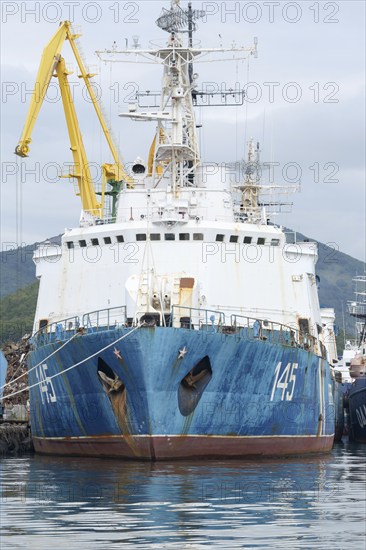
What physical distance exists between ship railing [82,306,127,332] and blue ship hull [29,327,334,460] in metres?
1.25

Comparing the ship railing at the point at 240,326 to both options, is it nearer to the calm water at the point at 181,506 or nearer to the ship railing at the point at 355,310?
the calm water at the point at 181,506

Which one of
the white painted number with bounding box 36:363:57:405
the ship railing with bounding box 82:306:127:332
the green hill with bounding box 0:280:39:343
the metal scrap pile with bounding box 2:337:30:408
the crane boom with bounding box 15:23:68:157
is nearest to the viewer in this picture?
the ship railing with bounding box 82:306:127:332

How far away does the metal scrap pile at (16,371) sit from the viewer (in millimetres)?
57000

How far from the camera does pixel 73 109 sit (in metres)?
62.5

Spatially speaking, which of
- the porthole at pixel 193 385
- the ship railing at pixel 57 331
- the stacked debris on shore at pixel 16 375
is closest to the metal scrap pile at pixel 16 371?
the stacked debris on shore at pixel 16 375

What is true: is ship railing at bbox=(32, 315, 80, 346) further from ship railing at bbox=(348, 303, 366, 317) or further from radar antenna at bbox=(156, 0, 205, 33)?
ship railing at bbox=(348, 303, 366, 317)

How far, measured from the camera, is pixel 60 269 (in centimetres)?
4419

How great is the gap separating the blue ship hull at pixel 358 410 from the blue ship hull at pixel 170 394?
24981 mm

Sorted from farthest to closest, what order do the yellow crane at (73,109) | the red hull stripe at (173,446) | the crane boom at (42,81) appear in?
the yellow crane at (73,109)
the crane boom at (42,81)
the red hull stripe at (173,446)

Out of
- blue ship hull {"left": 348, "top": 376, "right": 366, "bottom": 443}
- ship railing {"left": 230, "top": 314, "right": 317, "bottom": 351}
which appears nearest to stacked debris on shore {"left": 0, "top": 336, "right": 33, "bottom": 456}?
ship railing {"left": 230, "top": 314, "right": 317, "bottom": 351}

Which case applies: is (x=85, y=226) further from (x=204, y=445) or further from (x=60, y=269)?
(x=204, y=445)

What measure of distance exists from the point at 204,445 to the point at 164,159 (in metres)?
12.9

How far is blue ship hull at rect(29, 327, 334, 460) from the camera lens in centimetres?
3484

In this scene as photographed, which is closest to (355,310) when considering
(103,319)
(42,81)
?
(42,81)
